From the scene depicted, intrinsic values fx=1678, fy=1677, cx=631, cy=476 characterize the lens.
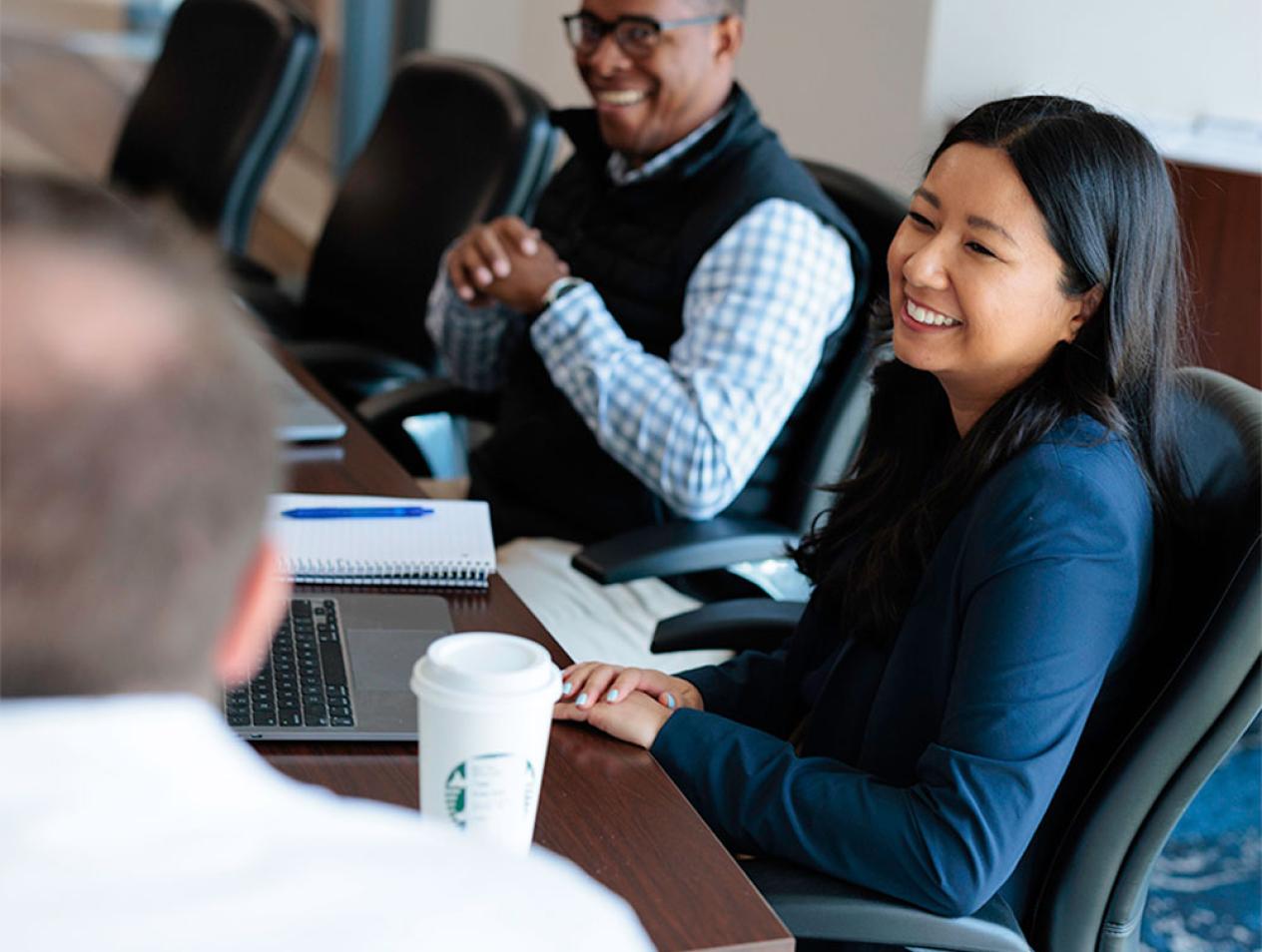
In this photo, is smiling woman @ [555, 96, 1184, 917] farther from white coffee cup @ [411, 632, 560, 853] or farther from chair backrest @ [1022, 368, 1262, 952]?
white coffee cup @ [411, 632, 560, 853]

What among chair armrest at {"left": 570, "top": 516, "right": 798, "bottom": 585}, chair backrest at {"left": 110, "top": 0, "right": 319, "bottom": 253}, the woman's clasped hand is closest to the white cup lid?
the woman's clasped hand

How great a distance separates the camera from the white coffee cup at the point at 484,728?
2.95 ft

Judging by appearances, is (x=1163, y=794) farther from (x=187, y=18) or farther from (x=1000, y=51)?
(x=187, y=18)

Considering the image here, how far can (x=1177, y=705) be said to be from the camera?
120 centimetres

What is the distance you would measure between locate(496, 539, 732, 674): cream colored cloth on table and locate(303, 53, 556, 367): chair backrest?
0.71 m

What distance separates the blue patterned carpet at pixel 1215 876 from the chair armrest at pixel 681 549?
789 millimetres

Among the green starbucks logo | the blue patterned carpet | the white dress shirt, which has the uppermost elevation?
the white dress shirt

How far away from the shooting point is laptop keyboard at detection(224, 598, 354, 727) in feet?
3.82

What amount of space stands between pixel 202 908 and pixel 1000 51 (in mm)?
2412

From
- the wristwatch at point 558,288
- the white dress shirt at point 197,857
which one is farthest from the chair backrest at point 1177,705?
the wristwatch at point 558,288

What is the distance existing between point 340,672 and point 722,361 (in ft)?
2.82

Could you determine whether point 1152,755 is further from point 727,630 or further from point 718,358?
point 718,358

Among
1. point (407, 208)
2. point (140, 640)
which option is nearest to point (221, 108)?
point (407, 208)

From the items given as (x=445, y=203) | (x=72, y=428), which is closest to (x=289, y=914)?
(x=72, y=428)
